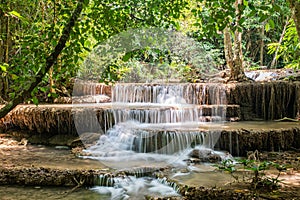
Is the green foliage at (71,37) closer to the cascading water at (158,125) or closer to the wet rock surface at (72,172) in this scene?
the wet rock surface at (72,172)

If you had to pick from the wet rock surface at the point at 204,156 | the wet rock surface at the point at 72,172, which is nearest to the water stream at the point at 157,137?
the wet rock surface at the point at 204,156

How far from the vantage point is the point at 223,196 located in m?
3.27

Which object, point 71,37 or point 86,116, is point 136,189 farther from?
point 86,116

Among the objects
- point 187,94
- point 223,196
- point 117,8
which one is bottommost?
point 223,196

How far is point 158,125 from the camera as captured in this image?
7.14 metres

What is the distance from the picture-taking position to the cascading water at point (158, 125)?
235 inches

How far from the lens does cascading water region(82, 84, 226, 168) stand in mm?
5973

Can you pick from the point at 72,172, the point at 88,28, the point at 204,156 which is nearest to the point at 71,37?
the point at 88,28

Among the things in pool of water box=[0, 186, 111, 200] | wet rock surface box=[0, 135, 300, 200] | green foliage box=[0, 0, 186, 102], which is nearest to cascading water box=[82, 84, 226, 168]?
wet rock surface box=[0, 135, 300, 200]

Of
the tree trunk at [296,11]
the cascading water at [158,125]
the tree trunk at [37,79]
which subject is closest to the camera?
the tree trunk at [37,79]

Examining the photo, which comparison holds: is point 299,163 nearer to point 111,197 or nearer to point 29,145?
point 111,197

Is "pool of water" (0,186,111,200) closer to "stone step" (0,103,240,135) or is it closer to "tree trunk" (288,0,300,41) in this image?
"stone step" (0,103,240,135)

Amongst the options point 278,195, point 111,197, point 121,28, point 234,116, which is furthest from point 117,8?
point 234,116

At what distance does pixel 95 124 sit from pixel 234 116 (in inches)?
134
